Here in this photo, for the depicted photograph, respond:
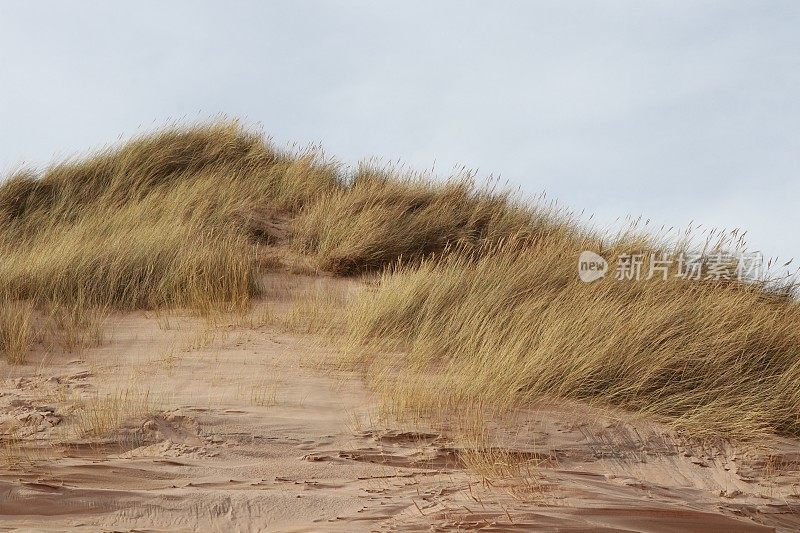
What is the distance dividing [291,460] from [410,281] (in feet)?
9.53

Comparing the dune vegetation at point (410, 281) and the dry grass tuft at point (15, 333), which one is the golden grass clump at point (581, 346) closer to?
the dune vegetation at point (410, 281)

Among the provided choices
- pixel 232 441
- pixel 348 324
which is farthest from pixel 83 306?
pixel 232 441

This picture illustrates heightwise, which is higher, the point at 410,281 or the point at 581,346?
the point at 410,281

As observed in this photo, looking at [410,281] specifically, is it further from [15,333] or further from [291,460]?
[15,333]

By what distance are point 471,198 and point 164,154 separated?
13.1 ft

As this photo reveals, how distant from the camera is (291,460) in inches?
163

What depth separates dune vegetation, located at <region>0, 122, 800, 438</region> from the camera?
531 cm

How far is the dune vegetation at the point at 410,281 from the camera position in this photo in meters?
5.31

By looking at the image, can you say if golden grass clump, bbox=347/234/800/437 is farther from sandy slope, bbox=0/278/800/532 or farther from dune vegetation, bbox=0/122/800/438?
sandy slope, bbox=0/278/800/532

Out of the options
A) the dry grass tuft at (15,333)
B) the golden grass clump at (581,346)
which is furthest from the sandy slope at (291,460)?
the golden grass clump at (581,346)

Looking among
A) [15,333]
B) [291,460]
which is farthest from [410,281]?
[15,333]

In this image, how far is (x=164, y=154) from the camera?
34.0 feet

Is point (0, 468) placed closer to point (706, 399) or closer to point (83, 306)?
point (83, 306)

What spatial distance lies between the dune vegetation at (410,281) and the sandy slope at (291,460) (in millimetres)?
290
